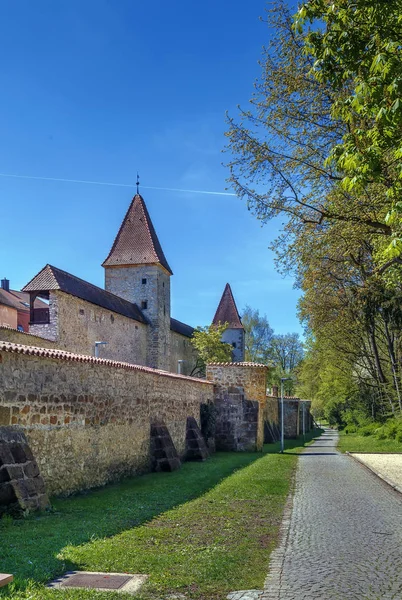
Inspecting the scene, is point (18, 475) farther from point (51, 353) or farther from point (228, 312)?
point (228, 312)

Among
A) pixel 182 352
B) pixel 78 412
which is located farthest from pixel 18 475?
pixel 182 352

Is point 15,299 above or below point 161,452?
above

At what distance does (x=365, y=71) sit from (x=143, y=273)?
42.7 m

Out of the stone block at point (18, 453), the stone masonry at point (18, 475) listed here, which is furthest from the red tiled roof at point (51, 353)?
the stone block at point (18, 453)

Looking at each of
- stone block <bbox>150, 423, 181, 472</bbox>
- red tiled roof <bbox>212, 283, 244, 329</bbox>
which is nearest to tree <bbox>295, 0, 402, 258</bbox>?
stone block <bbox>150, 423, 181, 472</bbox>

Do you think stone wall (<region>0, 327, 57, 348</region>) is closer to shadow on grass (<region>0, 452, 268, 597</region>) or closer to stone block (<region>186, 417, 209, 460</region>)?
stone block (<region>186, 417, 209, 460</region>)

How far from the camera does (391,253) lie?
6.70 metres

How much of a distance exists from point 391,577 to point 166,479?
8453 mm

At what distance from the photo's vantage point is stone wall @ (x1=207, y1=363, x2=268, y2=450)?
24.8m

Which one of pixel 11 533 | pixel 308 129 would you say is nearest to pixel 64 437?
pixel 11 533

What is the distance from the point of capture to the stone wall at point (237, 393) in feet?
81.3

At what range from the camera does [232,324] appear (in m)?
64.2

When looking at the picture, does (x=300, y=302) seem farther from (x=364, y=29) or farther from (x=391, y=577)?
(x=391, y=577)

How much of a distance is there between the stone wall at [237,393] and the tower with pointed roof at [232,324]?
119ft
